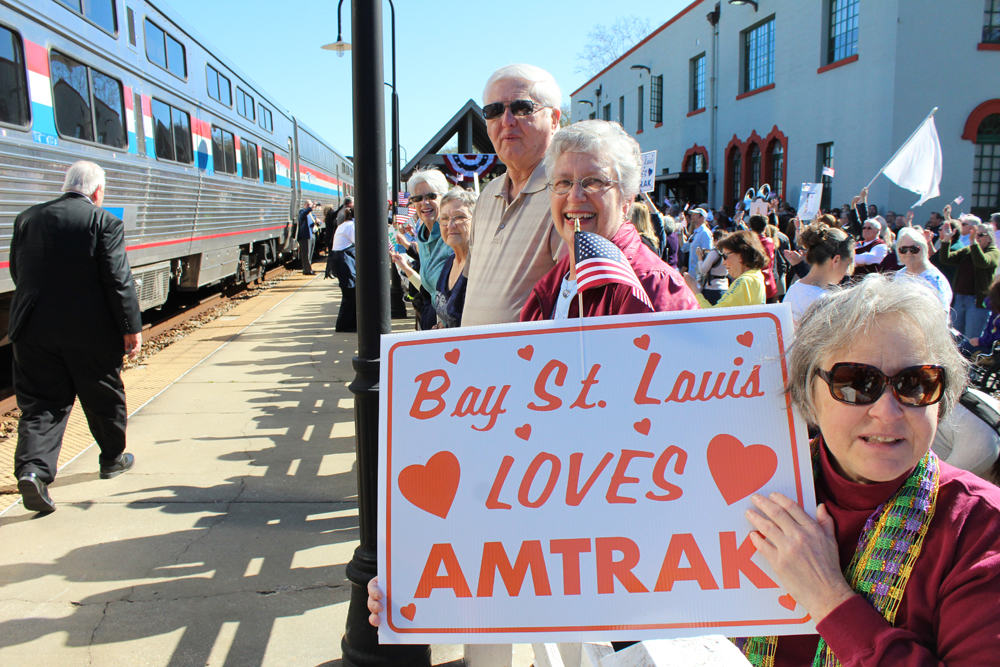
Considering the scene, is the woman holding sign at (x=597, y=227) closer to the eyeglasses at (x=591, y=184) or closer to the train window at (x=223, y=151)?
the eyeglasses at (x=591, y=184)

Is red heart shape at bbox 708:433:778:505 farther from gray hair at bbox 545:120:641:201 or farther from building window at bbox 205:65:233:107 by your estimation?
building window at bbox 205:65:233:107

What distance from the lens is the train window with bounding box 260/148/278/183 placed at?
14847mm

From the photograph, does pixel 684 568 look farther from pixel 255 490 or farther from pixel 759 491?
pixel 255 490

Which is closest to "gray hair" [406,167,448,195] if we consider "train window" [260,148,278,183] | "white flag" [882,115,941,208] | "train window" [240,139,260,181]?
"white flag" [882,115,941,208]

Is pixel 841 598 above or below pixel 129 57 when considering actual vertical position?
below

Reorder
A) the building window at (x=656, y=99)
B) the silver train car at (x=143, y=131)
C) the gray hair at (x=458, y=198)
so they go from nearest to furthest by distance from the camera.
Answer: the gray hair at (x=458, y=198), the silver train car at (x=143, y=131), the building window at (x=656, y=99)

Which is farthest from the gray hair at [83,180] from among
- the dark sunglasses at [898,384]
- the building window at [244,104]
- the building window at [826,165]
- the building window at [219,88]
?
the building window at [826,165]

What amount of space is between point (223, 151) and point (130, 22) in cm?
383

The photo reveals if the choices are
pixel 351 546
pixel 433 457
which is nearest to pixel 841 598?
pixel 433 457

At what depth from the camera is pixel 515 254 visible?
2.34 m

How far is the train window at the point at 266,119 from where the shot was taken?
14922 millimetres

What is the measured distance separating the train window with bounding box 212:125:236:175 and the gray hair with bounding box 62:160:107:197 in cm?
718

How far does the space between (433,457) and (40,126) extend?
19.5ft

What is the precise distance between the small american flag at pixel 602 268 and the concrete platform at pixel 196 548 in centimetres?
191
